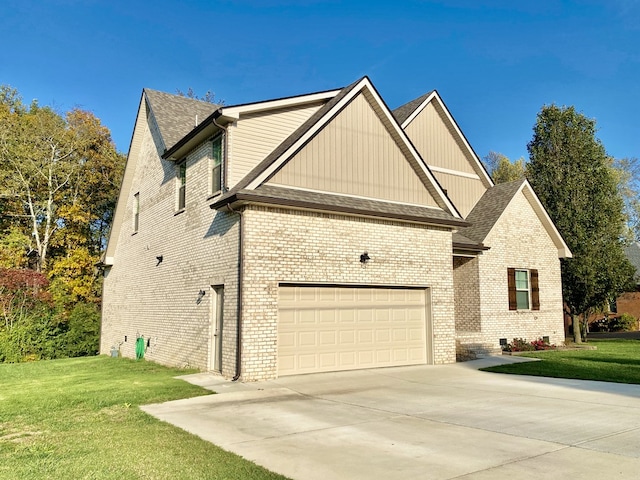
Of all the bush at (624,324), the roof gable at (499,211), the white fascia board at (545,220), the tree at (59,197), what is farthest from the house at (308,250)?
the bush at (624,324)

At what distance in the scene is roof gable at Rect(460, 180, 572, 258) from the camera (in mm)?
18922

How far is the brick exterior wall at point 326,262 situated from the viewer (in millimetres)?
11414

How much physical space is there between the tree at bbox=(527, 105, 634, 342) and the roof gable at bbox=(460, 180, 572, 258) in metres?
2.61

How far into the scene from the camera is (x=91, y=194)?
3509 centimetres

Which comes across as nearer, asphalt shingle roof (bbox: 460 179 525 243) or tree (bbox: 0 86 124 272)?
asphalt shingle roof (bbox: 460 179 525 243)

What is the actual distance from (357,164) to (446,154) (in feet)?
28.2

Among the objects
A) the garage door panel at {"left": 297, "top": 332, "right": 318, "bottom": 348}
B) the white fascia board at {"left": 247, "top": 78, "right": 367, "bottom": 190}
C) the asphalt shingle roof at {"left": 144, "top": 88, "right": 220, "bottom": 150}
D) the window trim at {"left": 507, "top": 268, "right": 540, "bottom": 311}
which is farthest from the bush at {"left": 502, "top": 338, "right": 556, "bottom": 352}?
the asphalt shingle roof at {"left": 144, "top": 88, "right": 220, "bottom": 150}

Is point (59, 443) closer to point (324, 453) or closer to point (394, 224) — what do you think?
point (324, 453)

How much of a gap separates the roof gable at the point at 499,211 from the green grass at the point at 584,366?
185 inches

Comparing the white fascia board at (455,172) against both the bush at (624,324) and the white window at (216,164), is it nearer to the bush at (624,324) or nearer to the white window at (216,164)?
the white window at (216,164)

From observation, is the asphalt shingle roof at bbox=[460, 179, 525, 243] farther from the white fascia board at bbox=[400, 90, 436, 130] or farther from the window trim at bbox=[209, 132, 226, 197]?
the window trim at bbox=[209, 132, 226, 197]

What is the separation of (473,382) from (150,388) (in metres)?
6.97

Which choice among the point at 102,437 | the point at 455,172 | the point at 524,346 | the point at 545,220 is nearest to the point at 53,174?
the point at 455,172

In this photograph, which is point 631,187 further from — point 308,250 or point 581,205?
point 308,250
